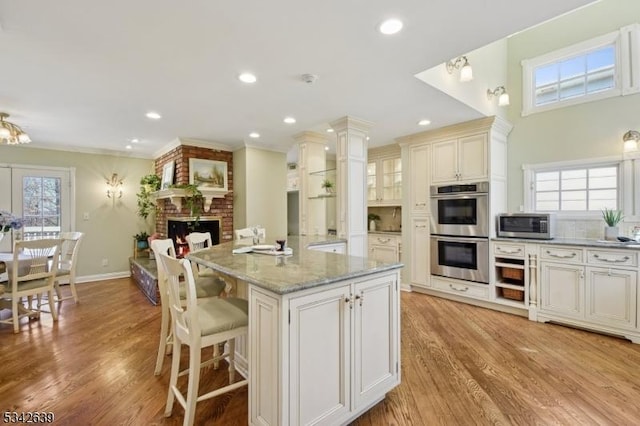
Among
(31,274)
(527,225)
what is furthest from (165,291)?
(527,225)

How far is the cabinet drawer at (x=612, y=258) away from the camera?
2.88 m

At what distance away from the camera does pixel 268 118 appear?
12.0ft

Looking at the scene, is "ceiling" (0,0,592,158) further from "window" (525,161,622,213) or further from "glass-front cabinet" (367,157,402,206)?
"glass-front cabinet" (367,157,402,206)

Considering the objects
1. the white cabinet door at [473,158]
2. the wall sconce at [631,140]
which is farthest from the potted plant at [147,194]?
the wall sconce at [631,140]

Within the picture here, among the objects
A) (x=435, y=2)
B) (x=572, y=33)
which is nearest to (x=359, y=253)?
(x=435, y=2)

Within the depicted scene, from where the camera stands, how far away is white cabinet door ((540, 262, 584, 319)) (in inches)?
125

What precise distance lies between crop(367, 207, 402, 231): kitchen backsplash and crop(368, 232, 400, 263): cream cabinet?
20.2 inches

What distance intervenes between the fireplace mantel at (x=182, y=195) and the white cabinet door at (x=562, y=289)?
182 inches

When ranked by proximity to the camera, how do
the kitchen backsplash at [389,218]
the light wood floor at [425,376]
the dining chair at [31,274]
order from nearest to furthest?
the light wood floor at [425,376] < the dining chair at [31,274] < the kitchen backsplash at [389,218]

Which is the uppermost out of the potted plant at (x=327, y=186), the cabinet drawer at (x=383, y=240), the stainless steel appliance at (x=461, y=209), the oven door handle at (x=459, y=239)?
the potted plant at (x=327, y=186)

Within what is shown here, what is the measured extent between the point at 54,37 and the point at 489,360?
4.01m

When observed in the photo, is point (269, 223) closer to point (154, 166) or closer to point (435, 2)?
point (154, 166)

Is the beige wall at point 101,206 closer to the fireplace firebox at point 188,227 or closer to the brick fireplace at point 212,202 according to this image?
the brick fireplace at point 212,202

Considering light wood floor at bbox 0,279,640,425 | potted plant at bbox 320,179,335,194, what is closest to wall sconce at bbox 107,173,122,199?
light wood floor at bbox 0,279,640,425
